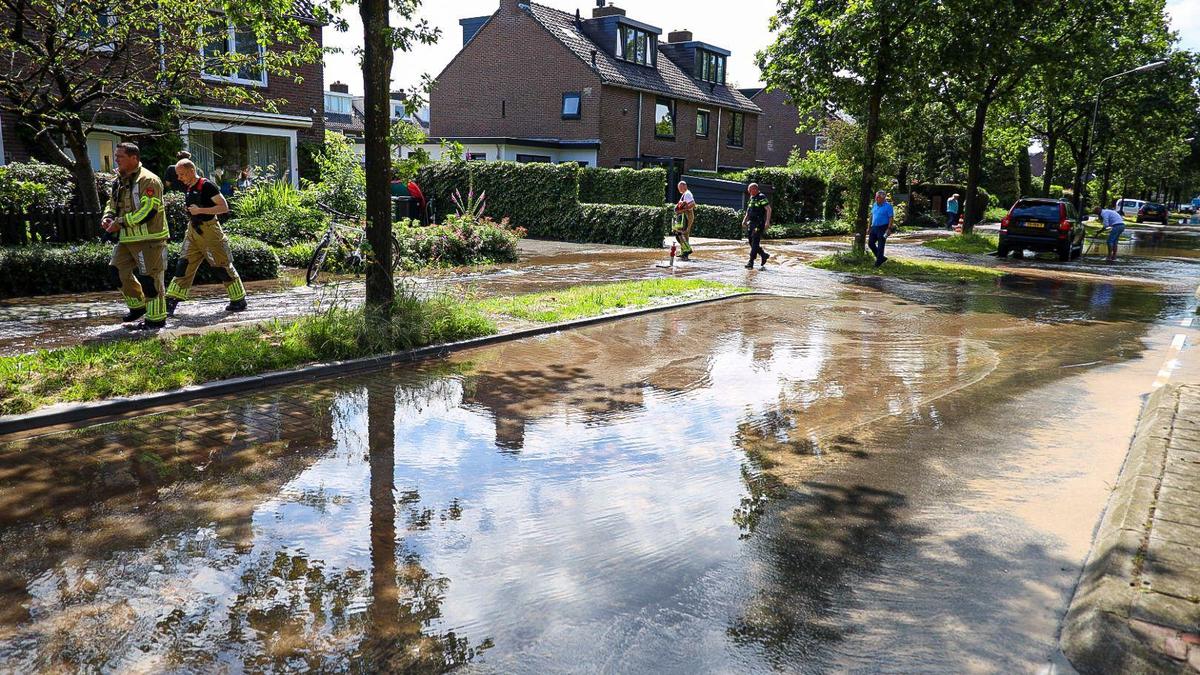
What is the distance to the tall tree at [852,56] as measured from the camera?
17.3 metres

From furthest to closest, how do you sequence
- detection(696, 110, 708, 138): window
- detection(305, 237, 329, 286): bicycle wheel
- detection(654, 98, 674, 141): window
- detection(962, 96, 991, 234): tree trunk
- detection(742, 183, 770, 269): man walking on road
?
1. detection(696, 110, 708, 138): window
2. detection(654, 98, 674, 141): window
3. detection(962, 96, 991, 234): tree trunk
4. detection(742, 183, 770, 269): man walking on road
5. detection(305, 237, 329, 286): bicycle wheel

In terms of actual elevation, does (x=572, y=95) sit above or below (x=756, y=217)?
above

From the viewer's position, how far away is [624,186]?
26.4 m

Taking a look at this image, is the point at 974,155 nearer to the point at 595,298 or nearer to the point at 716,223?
the point at 716,223

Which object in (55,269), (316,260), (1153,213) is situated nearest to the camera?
(55,269)

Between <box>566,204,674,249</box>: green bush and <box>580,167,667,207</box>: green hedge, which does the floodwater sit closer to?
<box>566,204,674,249</box>: green bush

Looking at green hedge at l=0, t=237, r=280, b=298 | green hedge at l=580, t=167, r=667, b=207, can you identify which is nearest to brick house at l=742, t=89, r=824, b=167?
green hedge at l=580, t=167, r=667, b=207

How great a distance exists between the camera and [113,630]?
127 inches

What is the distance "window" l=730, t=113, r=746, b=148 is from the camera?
45.3 m

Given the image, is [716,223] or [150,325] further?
[716,223]

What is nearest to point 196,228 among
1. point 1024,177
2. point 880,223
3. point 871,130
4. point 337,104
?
point 880,223

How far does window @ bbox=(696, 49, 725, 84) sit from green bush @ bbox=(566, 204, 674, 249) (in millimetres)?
23995

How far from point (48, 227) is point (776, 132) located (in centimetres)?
5275

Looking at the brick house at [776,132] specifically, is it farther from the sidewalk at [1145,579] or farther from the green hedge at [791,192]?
the sidewalk at [1145,579]
